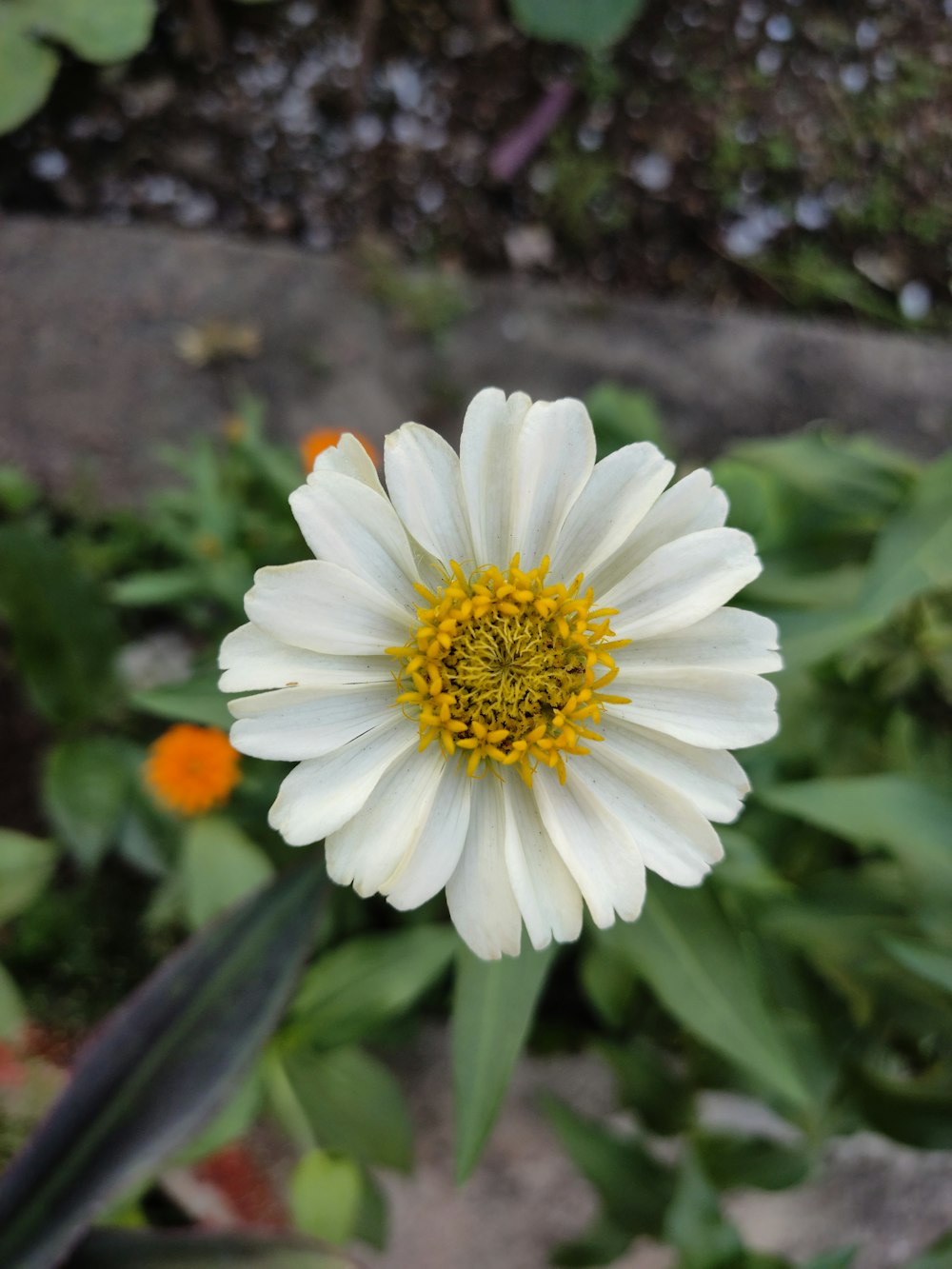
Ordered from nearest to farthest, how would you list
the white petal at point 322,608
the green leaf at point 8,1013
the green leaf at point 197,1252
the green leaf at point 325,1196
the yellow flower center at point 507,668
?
the white petal at point 322,608 → the yellow flower center at point 507,668 → the green leaf at point 197,1252 → the green leaf at point 325,1196 → the green leaf at point 8,1013

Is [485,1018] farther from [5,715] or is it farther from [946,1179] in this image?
[5,715]

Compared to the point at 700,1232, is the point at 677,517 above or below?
above

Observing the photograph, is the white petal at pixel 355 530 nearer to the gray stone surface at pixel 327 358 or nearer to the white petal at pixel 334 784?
the white petal at pixel 334 784

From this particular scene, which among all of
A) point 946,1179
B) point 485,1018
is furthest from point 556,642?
point 946,1179

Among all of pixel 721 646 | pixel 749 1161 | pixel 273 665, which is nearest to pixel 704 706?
pixel 721 646

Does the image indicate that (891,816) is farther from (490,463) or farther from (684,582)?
(490,463)

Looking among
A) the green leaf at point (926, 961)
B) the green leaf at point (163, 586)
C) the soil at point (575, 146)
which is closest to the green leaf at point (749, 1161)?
the green leaf at point (926, 961)
